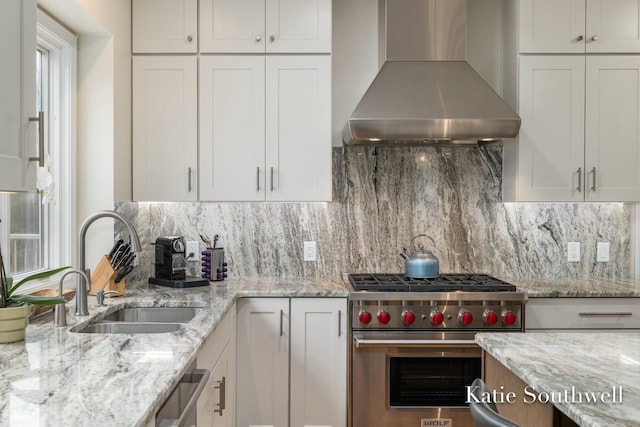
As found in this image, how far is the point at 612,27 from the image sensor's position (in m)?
2.98

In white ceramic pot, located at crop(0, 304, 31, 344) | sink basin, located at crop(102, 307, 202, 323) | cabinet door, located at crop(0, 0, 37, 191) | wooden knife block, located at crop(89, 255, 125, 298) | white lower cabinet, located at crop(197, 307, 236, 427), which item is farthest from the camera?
wooden knife block, located at crop(89, 255, 125, 298)

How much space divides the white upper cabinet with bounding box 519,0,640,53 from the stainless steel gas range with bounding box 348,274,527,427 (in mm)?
1464

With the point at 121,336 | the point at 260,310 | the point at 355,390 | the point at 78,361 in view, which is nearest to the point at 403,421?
the point at 355,390

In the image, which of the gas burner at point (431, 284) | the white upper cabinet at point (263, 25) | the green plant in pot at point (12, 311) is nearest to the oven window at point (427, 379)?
the gas burner at point (431, 284)

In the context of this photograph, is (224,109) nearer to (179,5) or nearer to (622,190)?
(179,5)

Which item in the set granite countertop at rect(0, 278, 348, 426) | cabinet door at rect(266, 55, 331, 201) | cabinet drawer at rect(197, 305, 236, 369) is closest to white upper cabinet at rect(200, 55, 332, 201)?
cabinet door at rect(266, 55, 331, 201)

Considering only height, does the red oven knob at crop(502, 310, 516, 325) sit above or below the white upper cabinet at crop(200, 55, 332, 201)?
below

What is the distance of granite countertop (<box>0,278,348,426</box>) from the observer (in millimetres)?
1040

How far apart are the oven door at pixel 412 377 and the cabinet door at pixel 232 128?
110cm

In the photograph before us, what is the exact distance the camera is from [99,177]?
8.96 feet

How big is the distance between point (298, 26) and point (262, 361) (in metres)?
1.91

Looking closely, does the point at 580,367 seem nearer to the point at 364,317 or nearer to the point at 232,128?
the point at 364,317

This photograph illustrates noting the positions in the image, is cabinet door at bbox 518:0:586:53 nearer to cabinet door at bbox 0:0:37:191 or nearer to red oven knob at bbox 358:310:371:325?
red oven knob at bbox 358:310:371:325

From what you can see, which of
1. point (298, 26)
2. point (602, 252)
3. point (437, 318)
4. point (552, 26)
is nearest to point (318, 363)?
point (437, 318)
